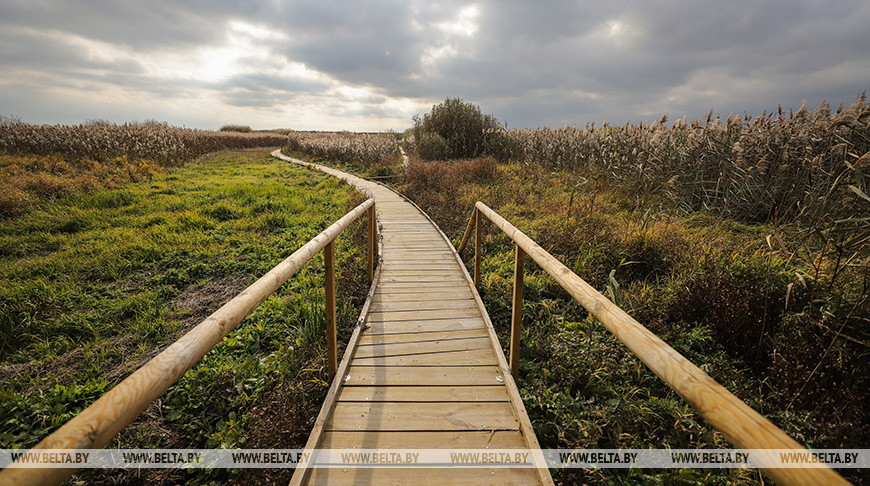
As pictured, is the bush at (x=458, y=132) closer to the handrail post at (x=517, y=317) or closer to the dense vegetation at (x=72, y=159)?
the dense vegetation at (x=72, y=159)

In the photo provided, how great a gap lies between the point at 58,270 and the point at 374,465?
20.0ft

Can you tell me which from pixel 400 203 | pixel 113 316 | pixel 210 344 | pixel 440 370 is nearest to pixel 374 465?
pixel 440 370

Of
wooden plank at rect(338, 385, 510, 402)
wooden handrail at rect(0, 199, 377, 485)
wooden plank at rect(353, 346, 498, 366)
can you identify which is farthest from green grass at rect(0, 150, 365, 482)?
wooden handrail at rect(0, 199, 377, 485)

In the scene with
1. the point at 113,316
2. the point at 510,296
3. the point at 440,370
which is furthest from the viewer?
the point at 510,296

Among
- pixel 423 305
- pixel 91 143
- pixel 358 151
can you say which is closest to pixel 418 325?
pixel 423 305

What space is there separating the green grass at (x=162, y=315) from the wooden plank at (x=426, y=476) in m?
0.53

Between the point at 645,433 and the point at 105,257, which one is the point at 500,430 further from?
the point at 105,257

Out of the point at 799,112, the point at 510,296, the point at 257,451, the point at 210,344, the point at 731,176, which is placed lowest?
the point at 257,451

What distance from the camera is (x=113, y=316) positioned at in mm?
4254

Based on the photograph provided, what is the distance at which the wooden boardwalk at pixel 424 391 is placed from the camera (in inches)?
86.7

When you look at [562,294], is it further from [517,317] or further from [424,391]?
[424,391]

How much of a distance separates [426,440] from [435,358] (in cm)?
99

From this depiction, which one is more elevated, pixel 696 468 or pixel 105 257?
pixel 105 257

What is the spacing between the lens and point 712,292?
3521mm
